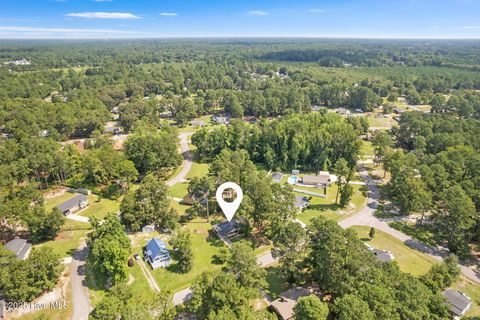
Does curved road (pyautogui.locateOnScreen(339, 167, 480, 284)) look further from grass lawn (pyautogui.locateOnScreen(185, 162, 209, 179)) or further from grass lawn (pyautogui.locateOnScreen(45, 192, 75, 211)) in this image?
grass lawn (pyautogui.locateOnScreen(45, 192, 75, 211))

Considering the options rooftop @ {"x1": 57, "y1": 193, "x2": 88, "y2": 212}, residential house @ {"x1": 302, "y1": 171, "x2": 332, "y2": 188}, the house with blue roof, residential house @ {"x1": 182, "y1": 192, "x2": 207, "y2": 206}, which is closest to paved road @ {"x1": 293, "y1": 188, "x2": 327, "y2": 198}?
residential house @ {"x1": 302, "y1": 171, "x2": 332, "y2": 188}

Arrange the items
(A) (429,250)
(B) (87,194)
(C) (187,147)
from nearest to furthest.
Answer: (A) (429,250), (B) (87,194), (C) (187,147)

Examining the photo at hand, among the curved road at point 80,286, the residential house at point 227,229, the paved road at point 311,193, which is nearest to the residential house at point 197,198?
the residential house at point 227,229

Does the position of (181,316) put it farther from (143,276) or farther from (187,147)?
(187,147)

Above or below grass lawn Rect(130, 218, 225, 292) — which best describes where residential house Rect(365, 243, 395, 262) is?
above

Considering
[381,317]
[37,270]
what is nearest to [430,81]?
[381,317]

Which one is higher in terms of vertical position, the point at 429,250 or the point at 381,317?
the point at 381,317

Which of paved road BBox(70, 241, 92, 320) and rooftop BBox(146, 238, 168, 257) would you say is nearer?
paved road BBox(70, 241, 92, 320)

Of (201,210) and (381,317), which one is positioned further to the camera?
(201,210)
